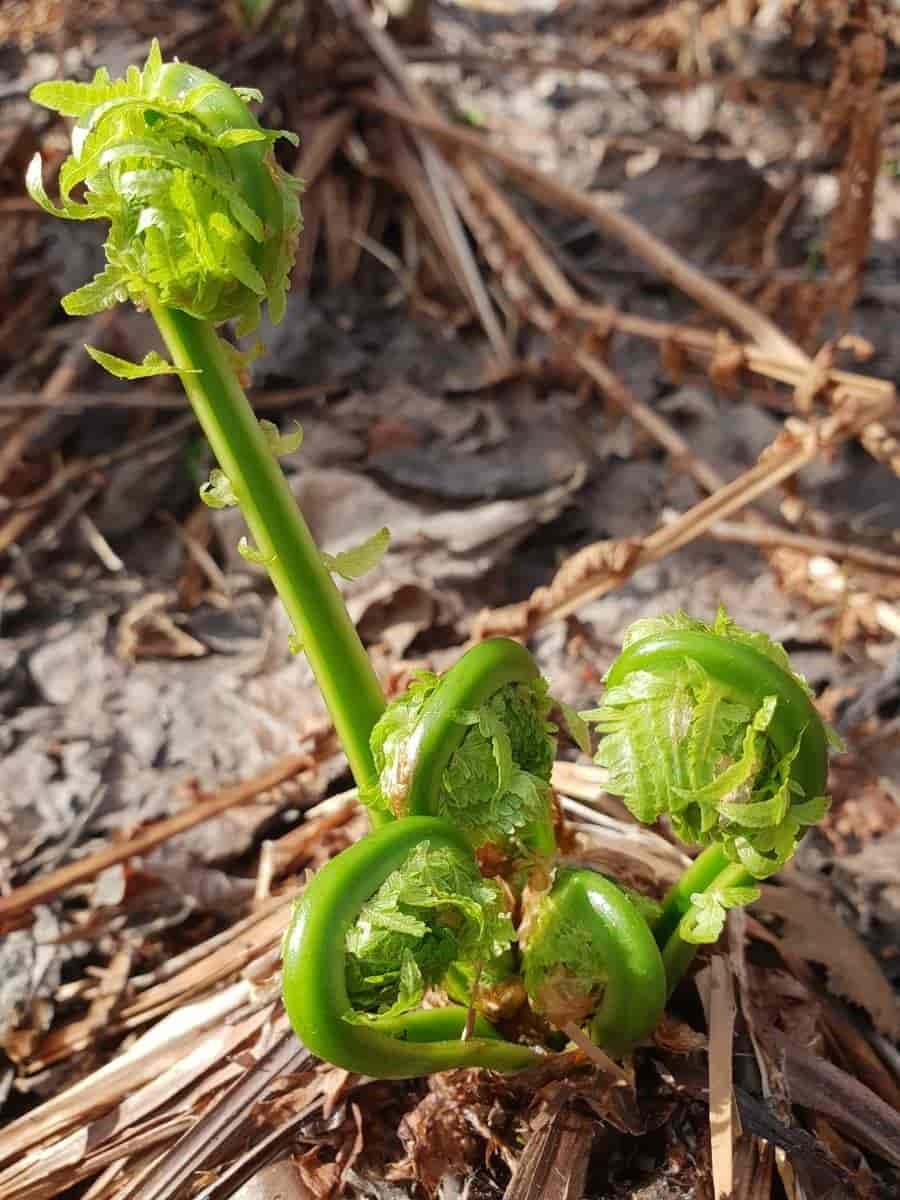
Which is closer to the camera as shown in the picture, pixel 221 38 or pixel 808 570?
pixel 808 570

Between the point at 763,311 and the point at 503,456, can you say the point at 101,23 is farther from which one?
the point at 763,311

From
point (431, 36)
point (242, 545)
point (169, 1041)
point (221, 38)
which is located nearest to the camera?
point (242, 545)

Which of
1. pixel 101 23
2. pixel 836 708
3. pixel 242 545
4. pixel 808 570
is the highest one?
pixel 101 23

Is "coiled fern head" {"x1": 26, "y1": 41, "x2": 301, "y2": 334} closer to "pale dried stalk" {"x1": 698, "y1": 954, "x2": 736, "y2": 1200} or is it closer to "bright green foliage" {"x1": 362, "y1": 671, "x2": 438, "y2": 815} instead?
"bright green foliage" {"x1": 362, "y1": 671, "x2": 438, "y2": 815}

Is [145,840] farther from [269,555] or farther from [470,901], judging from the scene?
[470,901]

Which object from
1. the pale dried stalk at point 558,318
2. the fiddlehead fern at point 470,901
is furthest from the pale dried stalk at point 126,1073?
the pale dried stalk at point 558,318

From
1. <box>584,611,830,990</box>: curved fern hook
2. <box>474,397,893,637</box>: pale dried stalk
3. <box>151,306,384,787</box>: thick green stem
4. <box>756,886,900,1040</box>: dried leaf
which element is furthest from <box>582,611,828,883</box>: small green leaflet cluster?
<box>474,397,893,637</box>: pale dried stalk

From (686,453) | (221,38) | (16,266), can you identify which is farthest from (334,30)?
(686,453)
